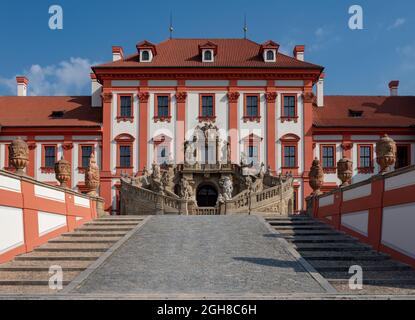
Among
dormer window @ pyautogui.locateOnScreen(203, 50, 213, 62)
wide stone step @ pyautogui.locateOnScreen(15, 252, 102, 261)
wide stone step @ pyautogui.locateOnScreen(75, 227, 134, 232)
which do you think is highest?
dormer window @ pyautogui.locateOnScreen(203, 50, 213, 62)

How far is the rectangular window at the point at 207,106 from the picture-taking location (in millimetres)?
37438

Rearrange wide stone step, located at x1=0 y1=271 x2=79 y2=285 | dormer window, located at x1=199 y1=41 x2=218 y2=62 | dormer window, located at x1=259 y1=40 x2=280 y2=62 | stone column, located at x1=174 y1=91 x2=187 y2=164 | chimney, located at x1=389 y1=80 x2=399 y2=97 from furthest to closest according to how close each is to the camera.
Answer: chimney, located at x1=389 y1=80 x2=399 y2=97 → dormer window, located at x1=199 y1=41 x2=218 y2=62 → dormer window, located at x1=259 y1=40 x2=280 y2=62 → stone column, located at x1=174 y1=91 x2=187 y2=164 → wide stone step, located at x1=0 y1=271 x2=79 y2=285

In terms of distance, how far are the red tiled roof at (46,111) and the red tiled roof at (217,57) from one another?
4.34 meters

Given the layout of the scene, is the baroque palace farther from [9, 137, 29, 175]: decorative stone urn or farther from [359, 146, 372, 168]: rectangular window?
[9, 137, 29, 175]: decorative stone urn

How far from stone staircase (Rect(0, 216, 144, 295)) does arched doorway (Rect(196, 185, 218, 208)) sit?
15010 millimetres

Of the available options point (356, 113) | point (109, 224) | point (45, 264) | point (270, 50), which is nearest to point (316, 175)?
point (109, 224)

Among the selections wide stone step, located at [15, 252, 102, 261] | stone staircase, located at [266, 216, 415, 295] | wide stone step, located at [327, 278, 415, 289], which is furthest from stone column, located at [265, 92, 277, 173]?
wide stone step, located at [327, 278, 415, 289]

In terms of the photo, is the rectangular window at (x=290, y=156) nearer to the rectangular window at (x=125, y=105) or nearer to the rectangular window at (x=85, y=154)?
the rectangular window at (x=125, y=105)

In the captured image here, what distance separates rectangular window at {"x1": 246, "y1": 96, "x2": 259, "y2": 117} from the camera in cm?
3753

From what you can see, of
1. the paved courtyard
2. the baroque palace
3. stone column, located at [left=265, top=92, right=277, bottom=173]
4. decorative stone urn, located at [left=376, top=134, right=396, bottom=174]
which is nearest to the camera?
the paved courtyard

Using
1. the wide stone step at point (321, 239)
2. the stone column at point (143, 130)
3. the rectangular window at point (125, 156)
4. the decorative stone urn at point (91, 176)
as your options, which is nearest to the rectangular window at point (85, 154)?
the rectangular window at point (125, 156)

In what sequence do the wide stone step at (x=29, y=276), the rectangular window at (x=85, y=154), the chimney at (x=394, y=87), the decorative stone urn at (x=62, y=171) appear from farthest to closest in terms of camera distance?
the chimney at (x=394, y=87)
the rectangular window at (x=85, y=154)
the decorative stone urn at (x=62, y=171)
the wide stone step at (x=29, y=276)

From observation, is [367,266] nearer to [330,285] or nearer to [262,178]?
[330,285]

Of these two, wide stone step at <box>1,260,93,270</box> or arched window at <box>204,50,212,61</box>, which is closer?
wide stone step at <box>1,260,93,270</box>
